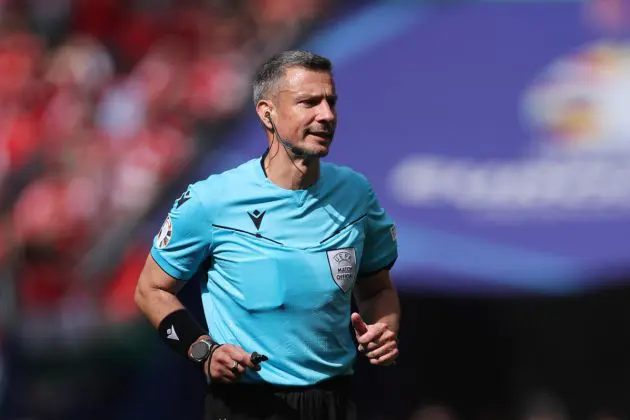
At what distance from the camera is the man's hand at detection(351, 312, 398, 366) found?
4.04 m

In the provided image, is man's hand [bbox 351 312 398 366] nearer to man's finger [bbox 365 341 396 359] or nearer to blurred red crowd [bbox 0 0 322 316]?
man's finger [bbox 365 341 396 359]

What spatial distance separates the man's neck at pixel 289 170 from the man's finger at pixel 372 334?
602mm

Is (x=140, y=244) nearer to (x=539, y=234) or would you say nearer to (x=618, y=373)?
(x=539, y=234)

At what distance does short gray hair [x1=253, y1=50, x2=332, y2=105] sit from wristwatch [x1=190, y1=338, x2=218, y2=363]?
870 mm

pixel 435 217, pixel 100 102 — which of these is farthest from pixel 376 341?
pixel 100 102

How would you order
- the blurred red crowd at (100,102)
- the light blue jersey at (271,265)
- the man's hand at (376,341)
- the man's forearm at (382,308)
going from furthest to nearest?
the blurred red crowd at (100,102)
the man's forearm at (382,308)
the light blue jersey at (271,265)
the man's hand at (376,341)

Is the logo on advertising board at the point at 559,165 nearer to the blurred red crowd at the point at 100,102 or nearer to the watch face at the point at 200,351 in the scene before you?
the blurred red crowd at the point at 100,102

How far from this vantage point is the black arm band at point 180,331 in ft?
14.0

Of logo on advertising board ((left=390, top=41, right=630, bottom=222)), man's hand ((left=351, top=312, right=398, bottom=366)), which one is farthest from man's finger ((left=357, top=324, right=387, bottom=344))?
logo on advertising board ((left=390, top=41, right=630, bottom=222))

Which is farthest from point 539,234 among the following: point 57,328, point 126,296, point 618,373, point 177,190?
point 57,328

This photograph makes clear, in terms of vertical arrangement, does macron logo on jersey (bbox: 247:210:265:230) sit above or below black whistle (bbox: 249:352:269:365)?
above

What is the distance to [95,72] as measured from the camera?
1112cm

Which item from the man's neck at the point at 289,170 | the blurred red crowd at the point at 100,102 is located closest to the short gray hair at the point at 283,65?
the man's neck at the point at 289,170

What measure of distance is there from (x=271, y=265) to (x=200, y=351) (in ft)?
1.22
